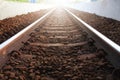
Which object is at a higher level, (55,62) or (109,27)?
(55,62)

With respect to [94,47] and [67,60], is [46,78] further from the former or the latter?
[94,47]

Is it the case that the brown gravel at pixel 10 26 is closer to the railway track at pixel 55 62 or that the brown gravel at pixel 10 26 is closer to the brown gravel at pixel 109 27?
the railway track at pixel 55 62

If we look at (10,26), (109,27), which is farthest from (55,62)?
(109,27)

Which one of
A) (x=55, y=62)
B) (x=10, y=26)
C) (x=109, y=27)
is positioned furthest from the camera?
(x=109, y=27)

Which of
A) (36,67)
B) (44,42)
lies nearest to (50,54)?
(36,67)

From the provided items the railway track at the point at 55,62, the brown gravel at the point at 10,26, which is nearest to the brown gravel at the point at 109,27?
the railway track at the point at 55,62

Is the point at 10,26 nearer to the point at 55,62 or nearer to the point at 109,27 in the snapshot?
the point at 109,27

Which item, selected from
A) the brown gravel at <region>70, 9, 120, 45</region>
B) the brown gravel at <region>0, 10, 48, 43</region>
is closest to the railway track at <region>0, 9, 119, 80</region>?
the brown gravel at <region>0, 10, 48, 43</region>

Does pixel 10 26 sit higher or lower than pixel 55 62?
lower

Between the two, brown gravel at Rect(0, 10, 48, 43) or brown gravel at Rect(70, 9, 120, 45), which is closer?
brown gravel at Rect(70, 9, 120, 45)

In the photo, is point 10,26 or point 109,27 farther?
point 109,27

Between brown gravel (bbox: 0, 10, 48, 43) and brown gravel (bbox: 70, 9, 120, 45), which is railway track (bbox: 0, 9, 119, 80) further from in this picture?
brown gravel (bbox: 70, 9, 120, 45)

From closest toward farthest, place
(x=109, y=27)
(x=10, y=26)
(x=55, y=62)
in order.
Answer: (x=55, y=62), (x=10, y=26), (x=109, y=27)

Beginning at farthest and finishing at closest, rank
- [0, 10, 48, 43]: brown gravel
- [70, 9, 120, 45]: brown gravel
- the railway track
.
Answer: [0, 10, 48, 43]: brown gravel < [70, 9, 120, 45]: brown gravel < the railway track
